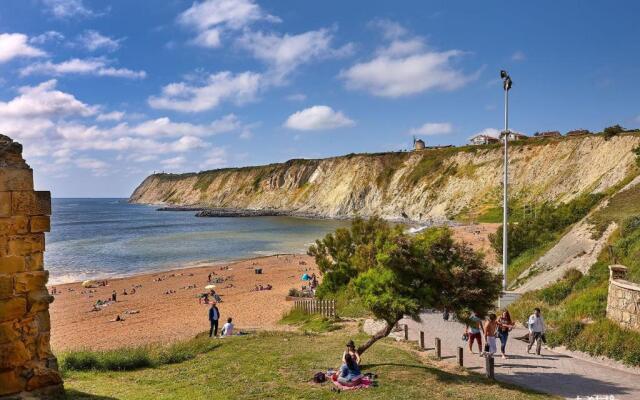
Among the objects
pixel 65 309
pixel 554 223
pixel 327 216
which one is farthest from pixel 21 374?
pixel 327 216

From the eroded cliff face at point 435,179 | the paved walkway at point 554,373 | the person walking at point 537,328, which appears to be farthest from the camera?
the eroded cliff face at point 435,179

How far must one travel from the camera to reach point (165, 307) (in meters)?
27.5

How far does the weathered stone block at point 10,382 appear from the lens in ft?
21.8

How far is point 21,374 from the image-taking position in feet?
22.3

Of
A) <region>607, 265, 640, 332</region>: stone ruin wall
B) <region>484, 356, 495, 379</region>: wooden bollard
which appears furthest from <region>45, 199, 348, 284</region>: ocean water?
<region>607, 265, 640, 332</region>: stone ruin wall

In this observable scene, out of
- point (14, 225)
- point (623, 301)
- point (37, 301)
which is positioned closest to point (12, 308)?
point (37, 301)

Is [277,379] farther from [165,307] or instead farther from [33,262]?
[165,307]

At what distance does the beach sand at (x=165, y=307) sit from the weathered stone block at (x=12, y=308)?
12504 millimetres

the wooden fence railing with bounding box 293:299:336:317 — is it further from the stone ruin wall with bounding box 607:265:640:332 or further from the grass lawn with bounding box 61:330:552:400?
the stone ruin wall with bounding box 607:265:640:332

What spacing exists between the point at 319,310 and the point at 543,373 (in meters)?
10.3

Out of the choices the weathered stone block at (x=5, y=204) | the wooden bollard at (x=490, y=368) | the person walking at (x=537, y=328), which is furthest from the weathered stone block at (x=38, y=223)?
the person walking at (x=537, y=328)

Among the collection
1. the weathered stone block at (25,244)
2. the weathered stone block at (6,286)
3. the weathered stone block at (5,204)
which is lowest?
the weathered stone block at (6,286)

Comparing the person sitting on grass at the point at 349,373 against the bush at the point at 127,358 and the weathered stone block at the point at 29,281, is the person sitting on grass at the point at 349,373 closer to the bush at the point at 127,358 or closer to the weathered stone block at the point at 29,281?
the bush at the point at 127,358

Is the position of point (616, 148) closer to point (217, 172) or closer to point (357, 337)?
point (357, 337)
